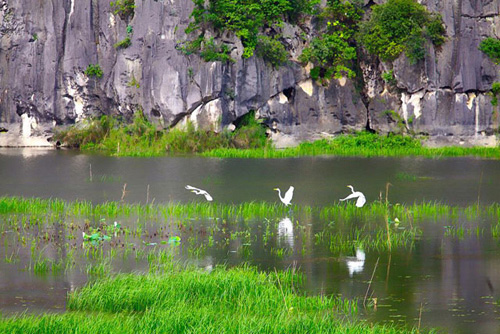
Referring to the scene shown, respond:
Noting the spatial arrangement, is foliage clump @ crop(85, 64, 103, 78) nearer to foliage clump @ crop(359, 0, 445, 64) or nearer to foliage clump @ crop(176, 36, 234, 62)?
foliage clump @ crop(176, 36, 234, 62)

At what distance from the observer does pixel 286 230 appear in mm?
16906

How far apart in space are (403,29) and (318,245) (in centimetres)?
3326

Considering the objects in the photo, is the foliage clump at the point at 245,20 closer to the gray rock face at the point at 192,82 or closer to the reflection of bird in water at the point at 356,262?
the gray rock face at the point at 192,82

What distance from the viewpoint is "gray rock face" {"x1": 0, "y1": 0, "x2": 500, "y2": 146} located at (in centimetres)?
4650

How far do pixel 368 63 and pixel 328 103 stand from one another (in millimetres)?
3500

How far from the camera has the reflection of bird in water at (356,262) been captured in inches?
506

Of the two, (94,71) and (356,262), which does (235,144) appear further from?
(356,262)

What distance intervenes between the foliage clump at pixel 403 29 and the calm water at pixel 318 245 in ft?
45.4

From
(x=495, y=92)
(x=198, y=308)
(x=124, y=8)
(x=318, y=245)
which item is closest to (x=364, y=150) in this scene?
(x=495, y=92)

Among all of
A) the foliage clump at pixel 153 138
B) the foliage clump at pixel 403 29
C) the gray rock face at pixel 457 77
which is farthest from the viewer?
the gray rock face at pixel 457 77

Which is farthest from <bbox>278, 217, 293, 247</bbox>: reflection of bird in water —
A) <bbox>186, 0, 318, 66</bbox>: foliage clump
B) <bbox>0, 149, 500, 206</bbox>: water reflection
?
<bbox>186, 0, 318, 66</bbox>: foliage clump

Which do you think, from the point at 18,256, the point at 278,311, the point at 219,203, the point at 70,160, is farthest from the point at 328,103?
the point at 278,311

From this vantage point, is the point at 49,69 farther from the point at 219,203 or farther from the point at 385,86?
the point at 219,203

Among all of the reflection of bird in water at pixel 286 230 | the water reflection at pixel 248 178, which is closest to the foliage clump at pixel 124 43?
the water reflection at pixel 248 178
